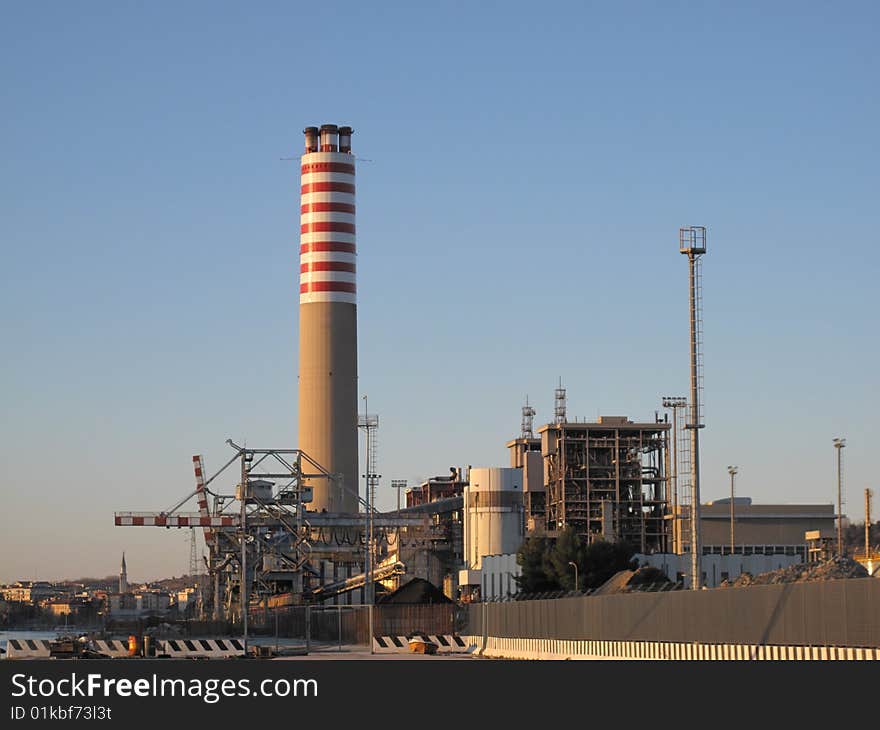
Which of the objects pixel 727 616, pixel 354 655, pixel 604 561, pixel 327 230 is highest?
pixel 327 230

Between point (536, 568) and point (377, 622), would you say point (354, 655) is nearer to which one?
point (377, 622)

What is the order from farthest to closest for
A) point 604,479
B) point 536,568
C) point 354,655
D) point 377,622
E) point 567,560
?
point 604,479, point 536,568, point 567,560, point 377,622, point 354,655

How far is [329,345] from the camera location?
435 feet

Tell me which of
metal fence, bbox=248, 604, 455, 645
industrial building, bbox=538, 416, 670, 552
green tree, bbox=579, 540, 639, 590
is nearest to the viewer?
metal fence, bbox=248, 604, 455, 645

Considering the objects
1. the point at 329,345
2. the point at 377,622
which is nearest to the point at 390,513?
the point at 329,345

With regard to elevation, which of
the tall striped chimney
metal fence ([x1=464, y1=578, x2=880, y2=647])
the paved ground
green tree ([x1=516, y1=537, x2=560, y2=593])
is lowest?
the paved ground

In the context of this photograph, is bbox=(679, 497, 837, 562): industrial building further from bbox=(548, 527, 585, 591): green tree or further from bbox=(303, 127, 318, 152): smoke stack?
bbox=(303, 127, 318, 152): smoke stack

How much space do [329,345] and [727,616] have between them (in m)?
88.6

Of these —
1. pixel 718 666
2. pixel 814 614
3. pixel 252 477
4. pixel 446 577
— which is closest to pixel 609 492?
pixel 446 577

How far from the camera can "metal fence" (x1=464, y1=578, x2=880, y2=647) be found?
39.0m

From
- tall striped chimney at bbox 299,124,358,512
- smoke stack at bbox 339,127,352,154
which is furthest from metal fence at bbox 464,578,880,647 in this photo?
smoke stack at bbox 339,127,352,154

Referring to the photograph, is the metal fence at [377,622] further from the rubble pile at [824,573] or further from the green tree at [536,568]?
the rubble pile at [824,573]

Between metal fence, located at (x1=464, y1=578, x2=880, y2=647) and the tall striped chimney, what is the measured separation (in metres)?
67.5

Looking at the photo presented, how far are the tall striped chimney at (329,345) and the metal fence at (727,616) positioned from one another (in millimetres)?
67524
